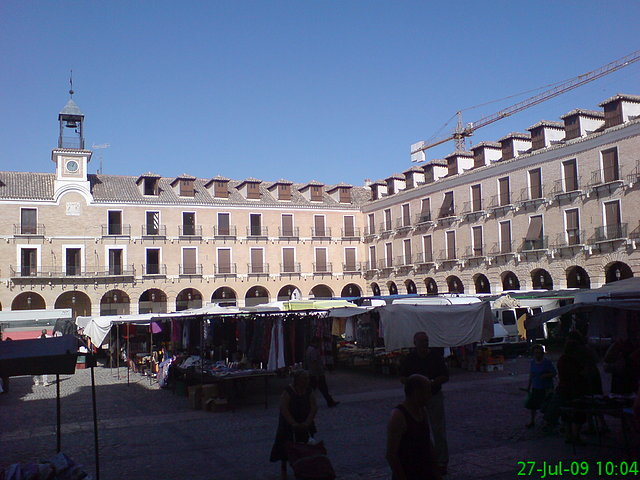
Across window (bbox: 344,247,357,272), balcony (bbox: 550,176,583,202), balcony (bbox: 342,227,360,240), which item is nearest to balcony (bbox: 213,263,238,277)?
window (bbox: 344,247,357,272)

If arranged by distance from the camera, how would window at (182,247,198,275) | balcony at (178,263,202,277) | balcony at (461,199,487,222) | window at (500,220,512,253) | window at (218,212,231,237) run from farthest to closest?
window at (218,212,231,237) → window at (182,247,198,275) → balcony at (178,263,202,277) → balcony at (461,199,487,222) → window at (500,220,512,253)

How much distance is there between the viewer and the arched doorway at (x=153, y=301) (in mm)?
40406

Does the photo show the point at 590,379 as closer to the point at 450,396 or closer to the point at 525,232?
the point at 450,396

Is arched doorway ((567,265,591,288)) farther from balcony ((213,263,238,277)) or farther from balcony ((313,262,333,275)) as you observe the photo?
balcony ((213,263,238,277))

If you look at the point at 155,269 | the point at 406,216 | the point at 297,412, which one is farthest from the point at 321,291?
the point at 297,412

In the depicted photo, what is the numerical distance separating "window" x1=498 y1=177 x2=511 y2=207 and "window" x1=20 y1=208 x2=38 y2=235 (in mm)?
27995

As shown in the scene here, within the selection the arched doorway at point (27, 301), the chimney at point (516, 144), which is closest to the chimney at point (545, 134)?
the chimney at point (516, 144)

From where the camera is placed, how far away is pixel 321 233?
44969 millimetres

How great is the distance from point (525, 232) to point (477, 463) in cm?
2736

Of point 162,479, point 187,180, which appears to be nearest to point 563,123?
point 187,180

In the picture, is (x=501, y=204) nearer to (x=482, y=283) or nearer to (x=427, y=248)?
(x=482, y=283)

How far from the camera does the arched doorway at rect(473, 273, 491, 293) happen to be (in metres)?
37.0

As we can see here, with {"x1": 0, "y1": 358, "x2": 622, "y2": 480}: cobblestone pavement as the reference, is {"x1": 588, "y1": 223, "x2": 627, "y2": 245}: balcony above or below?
above

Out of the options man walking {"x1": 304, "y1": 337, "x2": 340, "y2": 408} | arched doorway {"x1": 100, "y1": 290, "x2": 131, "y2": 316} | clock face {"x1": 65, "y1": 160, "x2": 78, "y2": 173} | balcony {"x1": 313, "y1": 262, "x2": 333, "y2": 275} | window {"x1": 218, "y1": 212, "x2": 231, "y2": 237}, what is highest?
clock face {"x1": 65, "y1": 160, "x2": 78, "y2": 173}
